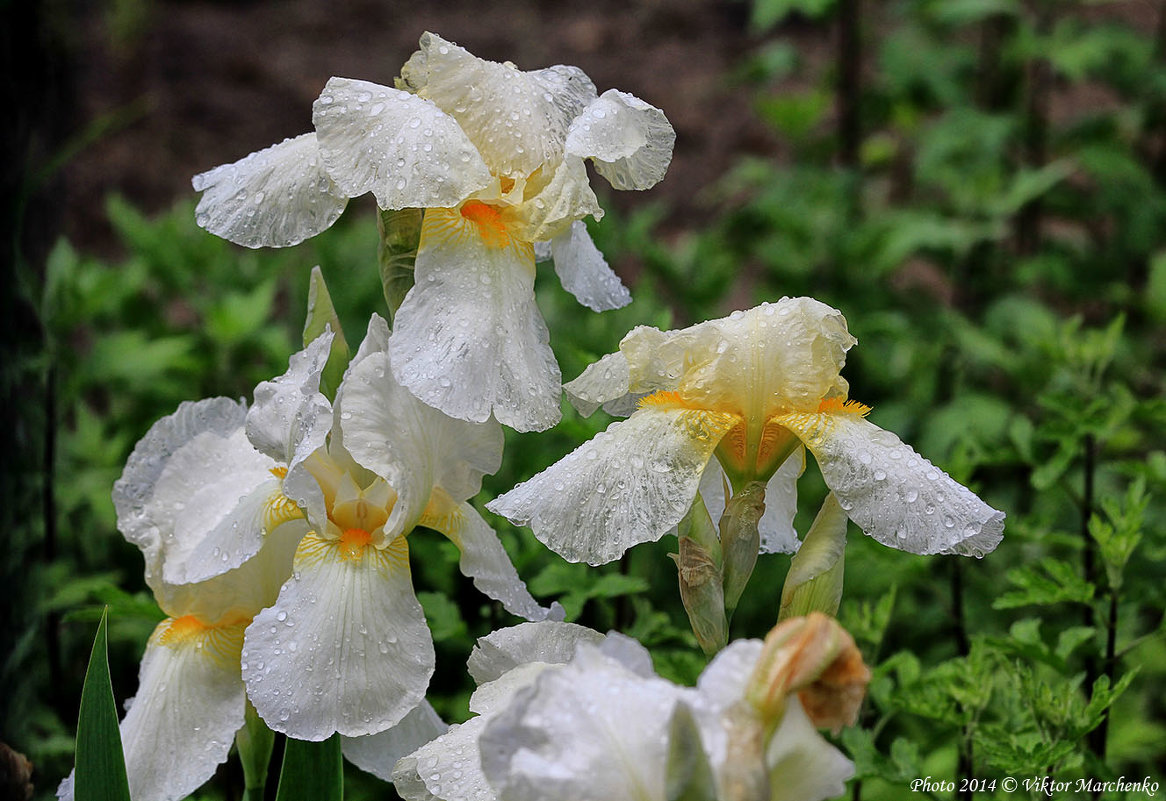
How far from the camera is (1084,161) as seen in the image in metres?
3.40

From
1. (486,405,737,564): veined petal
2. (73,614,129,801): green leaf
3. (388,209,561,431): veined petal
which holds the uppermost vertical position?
(388,209,561,431): veined petal

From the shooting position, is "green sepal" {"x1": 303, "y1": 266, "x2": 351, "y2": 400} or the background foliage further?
the background foliage

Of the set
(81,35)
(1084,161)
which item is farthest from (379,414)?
(81,35)

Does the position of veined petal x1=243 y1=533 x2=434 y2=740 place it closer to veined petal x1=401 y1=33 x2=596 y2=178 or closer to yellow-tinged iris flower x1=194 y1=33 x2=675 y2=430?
yellow-tinged iris flower x1=194 y1=33 x2=675 y2=430

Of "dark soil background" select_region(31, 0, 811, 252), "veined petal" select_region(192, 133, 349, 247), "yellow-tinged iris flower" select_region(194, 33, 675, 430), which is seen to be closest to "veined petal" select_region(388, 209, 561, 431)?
"yellow-tinged iris flower" select_region(194, 33, 675, 430)

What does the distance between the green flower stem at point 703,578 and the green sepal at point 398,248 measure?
0.37 metres

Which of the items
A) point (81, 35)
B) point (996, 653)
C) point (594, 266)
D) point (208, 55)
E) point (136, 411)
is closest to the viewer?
point (594, 266)

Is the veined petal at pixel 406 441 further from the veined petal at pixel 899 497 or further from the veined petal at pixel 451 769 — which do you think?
the veined petal at pixel 899 497

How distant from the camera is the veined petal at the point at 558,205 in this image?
3.64 feet

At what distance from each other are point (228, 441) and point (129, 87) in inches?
187

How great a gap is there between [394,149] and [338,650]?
46 centimetres

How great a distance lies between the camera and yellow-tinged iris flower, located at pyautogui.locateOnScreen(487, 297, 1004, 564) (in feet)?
3.24

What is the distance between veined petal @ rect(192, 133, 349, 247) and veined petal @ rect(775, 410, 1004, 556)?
0.52m

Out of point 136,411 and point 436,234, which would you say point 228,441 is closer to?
point 436,234
